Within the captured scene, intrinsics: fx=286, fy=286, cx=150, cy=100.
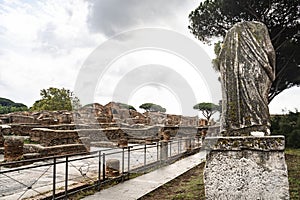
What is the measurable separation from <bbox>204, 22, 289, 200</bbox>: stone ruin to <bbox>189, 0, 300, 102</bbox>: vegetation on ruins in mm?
10362

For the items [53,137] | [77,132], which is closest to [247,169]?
[53,137]

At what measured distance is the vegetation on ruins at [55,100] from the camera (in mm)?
37812

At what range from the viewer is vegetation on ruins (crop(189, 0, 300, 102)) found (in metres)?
13.0

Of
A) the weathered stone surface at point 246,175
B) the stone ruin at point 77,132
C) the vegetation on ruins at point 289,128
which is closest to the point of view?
the weathered stone surface at point 246,175

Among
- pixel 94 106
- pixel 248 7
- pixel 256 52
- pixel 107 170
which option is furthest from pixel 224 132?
pixel 94 106

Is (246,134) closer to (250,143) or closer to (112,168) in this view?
(250,143)

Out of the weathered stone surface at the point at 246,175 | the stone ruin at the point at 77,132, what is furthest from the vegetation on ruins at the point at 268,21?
the weathered stone surface at the point at 246,175

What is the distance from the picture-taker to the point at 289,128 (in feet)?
45.1

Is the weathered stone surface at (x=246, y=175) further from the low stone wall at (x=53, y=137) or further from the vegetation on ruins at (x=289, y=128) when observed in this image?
the vegetation on ruins at (x=289, y=128)

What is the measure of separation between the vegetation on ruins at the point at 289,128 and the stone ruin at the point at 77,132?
6.25 m

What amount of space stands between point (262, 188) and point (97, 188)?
144 inches

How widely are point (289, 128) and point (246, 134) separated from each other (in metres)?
12.0

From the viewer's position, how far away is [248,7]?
12.9 m

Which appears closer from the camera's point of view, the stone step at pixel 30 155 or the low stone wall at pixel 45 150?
the stone step at pixel 30 155
